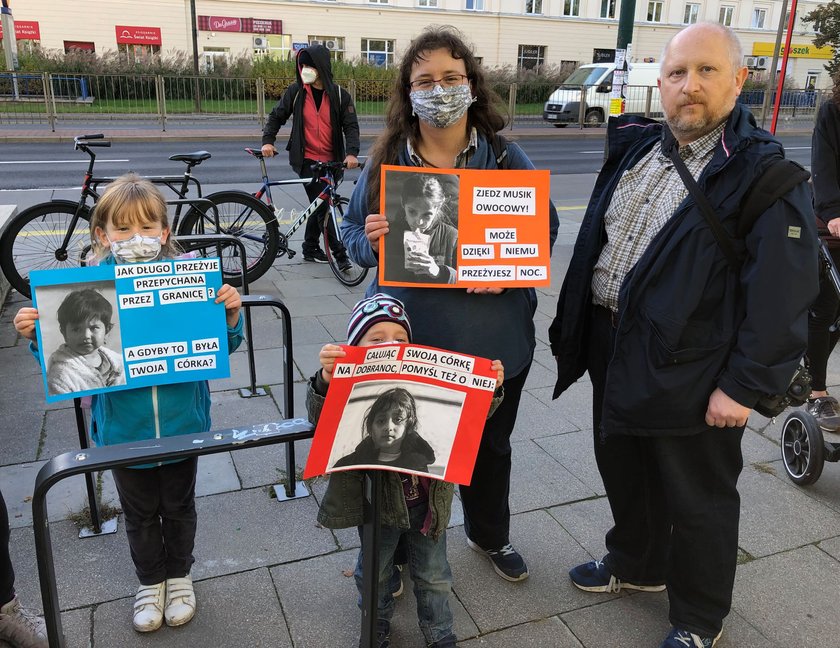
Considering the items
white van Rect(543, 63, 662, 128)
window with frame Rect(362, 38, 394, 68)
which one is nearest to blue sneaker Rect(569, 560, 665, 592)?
white van Rect(543, 63, 662, 128)

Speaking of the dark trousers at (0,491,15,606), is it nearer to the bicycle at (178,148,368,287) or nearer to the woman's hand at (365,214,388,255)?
the woman's hand at (365,214,388,255)

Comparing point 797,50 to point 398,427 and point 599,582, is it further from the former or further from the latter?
point 398,427

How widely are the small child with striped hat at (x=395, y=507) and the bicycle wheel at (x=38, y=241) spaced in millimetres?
4472

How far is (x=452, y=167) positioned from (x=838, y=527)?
95.8 inches

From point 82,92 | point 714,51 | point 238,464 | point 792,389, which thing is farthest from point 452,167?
point 82,92

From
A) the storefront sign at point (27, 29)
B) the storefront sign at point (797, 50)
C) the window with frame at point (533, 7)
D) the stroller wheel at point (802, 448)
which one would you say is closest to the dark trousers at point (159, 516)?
the stroller wheel at point (802, 448)

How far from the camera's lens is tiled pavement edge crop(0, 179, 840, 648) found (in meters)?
2.53

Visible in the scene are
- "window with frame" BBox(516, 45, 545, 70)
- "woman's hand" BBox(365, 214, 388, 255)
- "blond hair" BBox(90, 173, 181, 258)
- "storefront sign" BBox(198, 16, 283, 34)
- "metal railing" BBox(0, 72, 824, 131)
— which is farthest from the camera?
"window with frame" BBox(516, 45, 545, 70)

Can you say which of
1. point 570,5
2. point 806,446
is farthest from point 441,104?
point 570,5

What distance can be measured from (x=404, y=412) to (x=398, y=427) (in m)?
0.04

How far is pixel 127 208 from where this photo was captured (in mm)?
2359

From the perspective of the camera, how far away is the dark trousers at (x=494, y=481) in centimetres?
260

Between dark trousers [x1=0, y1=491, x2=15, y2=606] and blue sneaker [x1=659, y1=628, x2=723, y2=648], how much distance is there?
7.37ft

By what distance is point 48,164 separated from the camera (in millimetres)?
13875
